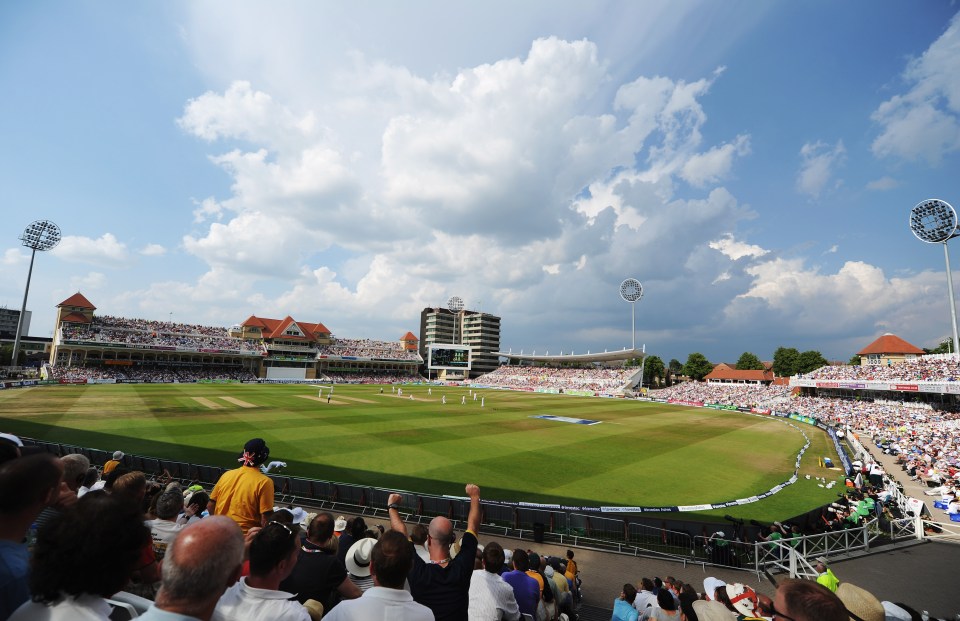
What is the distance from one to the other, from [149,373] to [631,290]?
276 feet

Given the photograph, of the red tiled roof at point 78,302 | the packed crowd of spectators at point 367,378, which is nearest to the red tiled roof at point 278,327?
the packed crowd of spectators at point 367,378

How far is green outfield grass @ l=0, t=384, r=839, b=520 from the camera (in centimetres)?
1589

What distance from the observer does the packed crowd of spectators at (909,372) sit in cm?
3572

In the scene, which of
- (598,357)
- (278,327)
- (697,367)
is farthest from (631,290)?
(278,327)

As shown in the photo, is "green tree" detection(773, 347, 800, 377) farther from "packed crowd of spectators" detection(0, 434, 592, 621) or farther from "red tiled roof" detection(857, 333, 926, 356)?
"packed crowd of spectators" detection(0, 434, 592, 621)

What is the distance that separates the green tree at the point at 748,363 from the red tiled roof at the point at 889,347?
31650mm

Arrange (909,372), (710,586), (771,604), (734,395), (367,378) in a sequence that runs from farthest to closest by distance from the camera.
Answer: (367,378)
(734,395)
(909,372)
(710,586)
(771,604)

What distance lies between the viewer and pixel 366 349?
3782 inches

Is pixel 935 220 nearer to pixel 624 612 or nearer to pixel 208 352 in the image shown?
pixel 624 612

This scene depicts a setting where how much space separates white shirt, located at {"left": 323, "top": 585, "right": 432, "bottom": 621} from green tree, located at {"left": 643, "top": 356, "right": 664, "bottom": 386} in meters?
106

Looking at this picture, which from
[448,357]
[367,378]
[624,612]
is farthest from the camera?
[448,357]

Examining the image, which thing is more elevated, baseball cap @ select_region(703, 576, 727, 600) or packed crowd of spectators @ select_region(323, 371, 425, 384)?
Result: baseball cap @ select_region(703, 576, 727, 600)

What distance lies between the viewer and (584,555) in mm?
10344

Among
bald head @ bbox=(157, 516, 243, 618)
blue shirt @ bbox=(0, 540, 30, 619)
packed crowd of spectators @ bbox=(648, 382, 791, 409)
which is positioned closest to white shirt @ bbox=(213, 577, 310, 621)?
bald head @ bbox=(157, 516, 243, 618)
